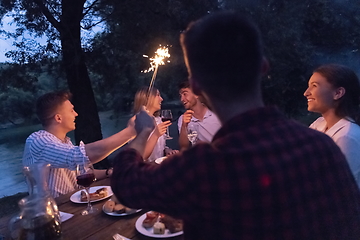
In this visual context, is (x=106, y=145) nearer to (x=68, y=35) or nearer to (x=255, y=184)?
(x=255, y=184)

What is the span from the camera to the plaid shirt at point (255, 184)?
0.87 m

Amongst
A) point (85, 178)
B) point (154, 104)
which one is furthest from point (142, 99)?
point (85, 178)

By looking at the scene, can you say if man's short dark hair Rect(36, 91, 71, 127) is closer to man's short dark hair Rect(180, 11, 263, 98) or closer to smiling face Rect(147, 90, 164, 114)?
smiling face Rect(147, 90, 164, 114)

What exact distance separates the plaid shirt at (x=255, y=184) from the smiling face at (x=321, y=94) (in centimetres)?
153

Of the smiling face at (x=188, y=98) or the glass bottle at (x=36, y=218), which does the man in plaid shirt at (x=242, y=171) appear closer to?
the glass bottle at (x=36, y=218)

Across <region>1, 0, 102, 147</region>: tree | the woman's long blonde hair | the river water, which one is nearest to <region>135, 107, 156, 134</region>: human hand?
the woman's long blonde hair

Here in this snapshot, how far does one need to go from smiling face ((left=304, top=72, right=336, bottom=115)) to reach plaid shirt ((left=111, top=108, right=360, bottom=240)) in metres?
1.53

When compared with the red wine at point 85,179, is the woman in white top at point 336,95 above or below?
above

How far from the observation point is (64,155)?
267 cm

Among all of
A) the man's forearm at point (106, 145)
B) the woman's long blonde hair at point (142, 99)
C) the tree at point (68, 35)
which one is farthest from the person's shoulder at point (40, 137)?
the tree at point (68, 35)

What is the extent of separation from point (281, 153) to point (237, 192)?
19cm

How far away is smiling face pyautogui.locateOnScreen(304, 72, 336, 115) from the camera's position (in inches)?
94.0

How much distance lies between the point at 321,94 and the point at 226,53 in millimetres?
1792

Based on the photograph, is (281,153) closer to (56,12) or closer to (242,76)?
(242,76)
